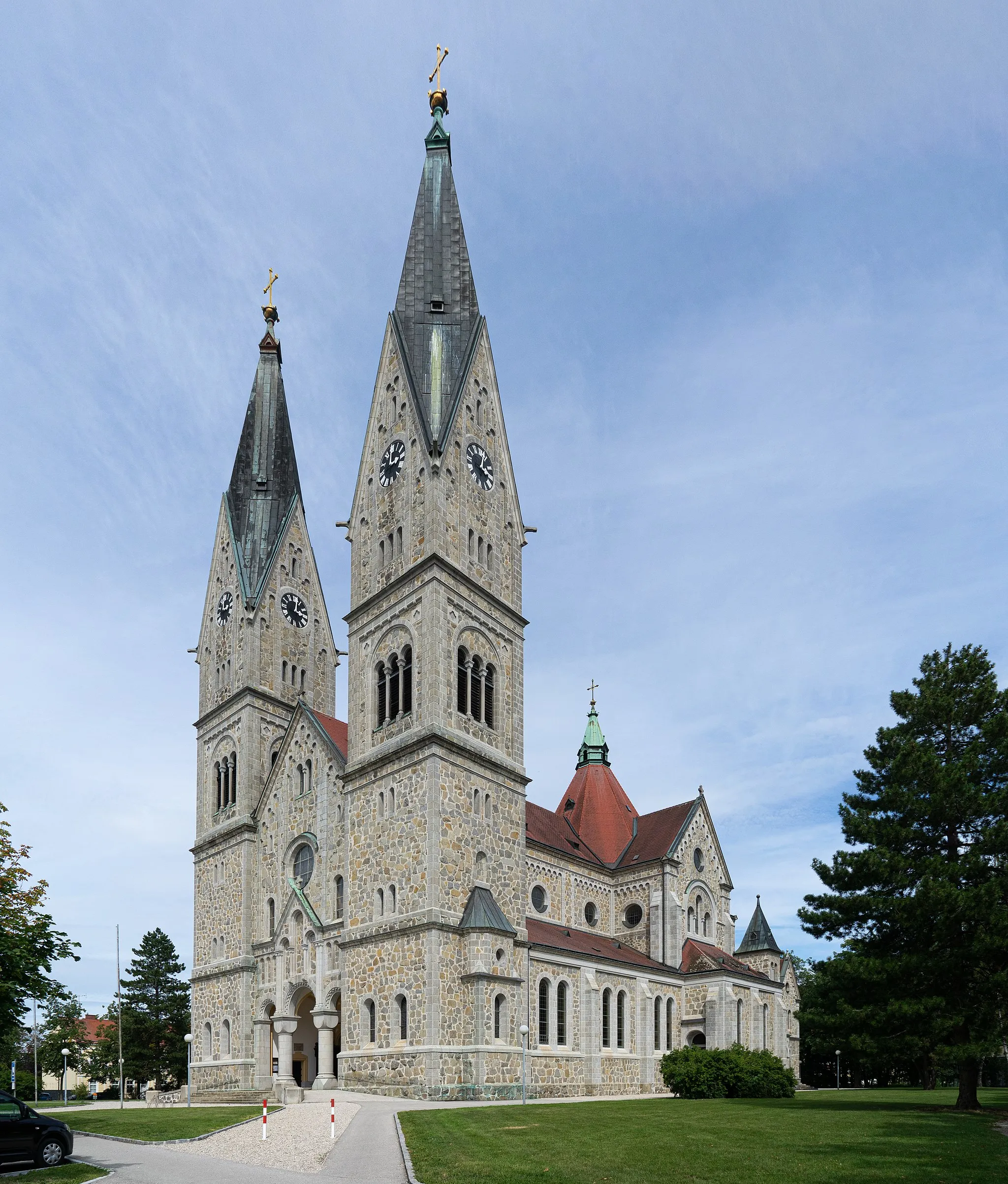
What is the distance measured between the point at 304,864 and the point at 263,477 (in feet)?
69.5

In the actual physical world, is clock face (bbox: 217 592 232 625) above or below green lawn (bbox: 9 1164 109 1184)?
above

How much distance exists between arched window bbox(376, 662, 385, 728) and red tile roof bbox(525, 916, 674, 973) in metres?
10.1

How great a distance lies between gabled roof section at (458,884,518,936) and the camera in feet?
119

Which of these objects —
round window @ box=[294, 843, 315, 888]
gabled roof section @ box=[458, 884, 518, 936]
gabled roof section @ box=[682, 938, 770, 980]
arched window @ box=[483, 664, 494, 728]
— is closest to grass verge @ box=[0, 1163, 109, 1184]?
gabled roof section @ box=[458, 884, 518, 936]

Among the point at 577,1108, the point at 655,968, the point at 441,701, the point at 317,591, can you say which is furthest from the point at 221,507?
the point at 577,1108

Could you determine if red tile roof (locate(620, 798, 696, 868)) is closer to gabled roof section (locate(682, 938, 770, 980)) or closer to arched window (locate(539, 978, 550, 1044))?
gabled roof section (locate(682, 938, 770, 980))

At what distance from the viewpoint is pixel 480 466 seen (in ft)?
144

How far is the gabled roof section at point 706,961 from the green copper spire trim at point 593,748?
12635 millimetres

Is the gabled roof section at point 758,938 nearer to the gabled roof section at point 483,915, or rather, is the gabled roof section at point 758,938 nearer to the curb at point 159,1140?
the gabled roof section at point 483,915

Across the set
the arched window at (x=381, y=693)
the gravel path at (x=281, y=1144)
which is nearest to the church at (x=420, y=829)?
the arched window at (x=381, y=693)

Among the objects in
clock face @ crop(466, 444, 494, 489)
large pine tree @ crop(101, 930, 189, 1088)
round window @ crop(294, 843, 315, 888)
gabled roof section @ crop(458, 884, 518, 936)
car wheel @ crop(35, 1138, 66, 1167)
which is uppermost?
clock face @ crop(466, 444, 494, 489)

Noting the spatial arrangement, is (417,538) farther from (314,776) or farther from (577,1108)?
(577,1108)

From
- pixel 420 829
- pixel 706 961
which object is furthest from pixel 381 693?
pixel 706 961

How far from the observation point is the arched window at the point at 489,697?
136ft
